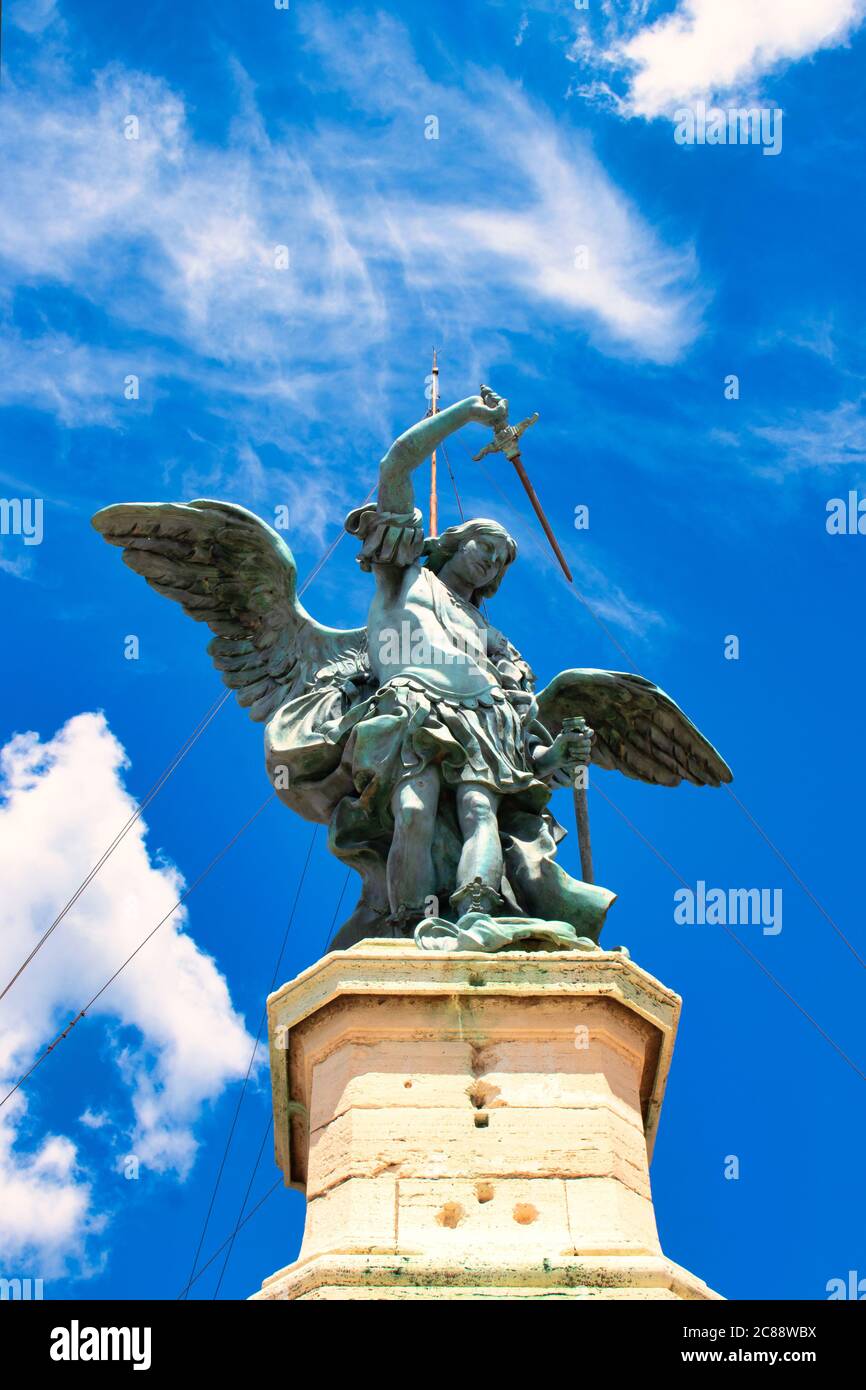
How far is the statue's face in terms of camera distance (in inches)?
489

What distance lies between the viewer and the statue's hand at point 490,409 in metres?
12.0

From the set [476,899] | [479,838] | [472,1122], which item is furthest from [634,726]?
[472,1122]

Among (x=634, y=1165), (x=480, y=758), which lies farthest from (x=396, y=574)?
(x=634, y=1165)

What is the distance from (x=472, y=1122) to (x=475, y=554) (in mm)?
4307

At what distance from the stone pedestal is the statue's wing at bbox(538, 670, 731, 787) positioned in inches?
113

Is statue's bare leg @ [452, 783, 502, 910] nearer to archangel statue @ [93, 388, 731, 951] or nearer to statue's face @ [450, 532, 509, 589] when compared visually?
archangel statue @ [93, 388, 731, 951]

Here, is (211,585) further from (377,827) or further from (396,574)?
(377,827)

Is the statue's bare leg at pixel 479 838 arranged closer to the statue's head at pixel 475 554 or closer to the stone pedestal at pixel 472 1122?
the stone pedestal at pixel 472 1122

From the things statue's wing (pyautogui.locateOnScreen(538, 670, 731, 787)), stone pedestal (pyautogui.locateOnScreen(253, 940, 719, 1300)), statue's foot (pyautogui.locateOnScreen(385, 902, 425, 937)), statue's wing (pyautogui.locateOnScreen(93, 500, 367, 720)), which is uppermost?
statue's wing (pyautogui.locateOnScreen(93, 500, 367, 720))

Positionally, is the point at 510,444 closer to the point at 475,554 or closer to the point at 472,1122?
the point at 475,554

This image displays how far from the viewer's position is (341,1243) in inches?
340

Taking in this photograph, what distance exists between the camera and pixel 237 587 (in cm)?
1262

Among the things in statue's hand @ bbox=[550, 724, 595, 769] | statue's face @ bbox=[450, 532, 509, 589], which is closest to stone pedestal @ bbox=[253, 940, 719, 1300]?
statue's hand @ bbox=[550, 724, 595, 769]
